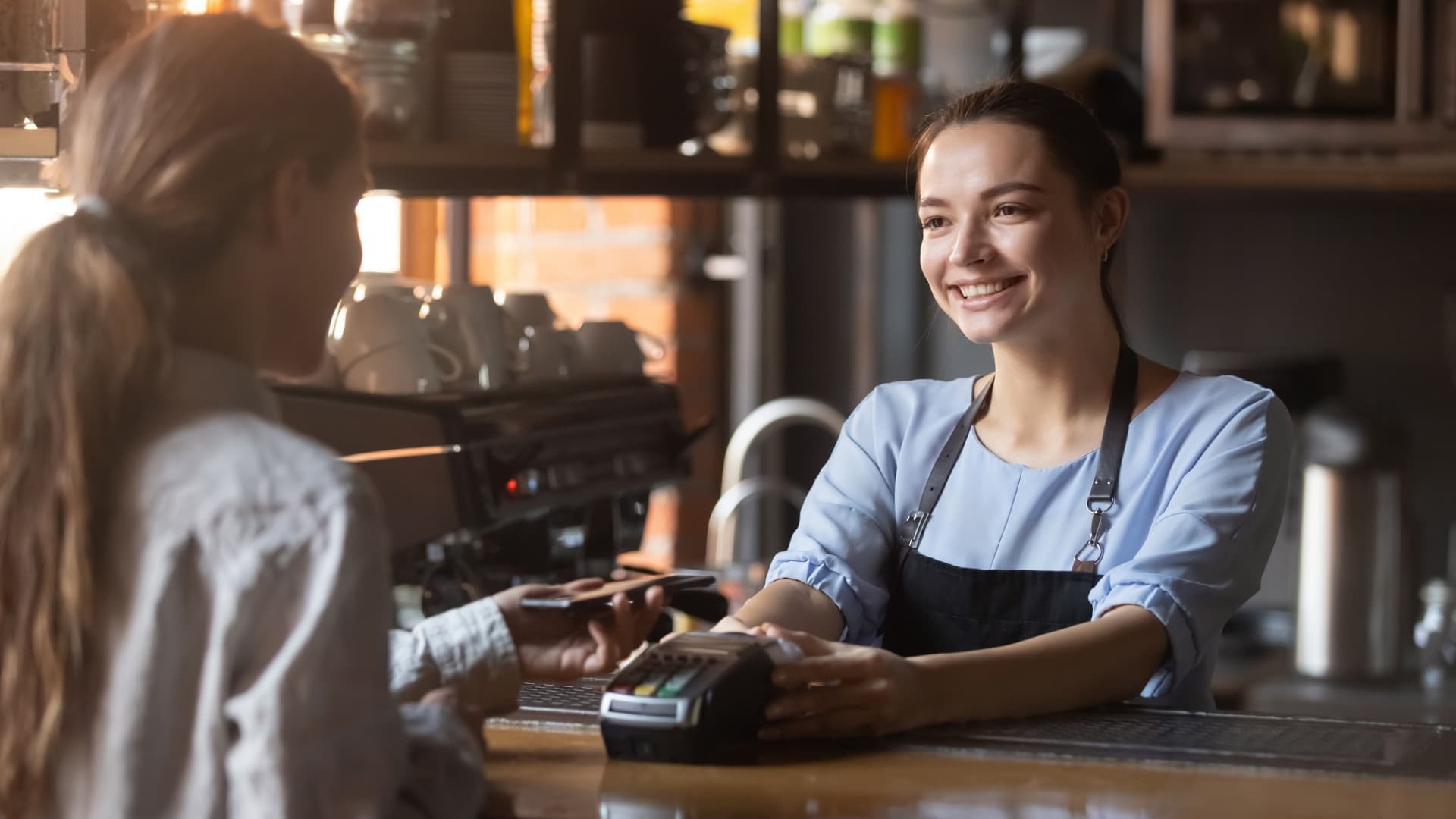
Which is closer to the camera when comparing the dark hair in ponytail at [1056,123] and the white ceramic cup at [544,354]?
the dark hair in ponytail at [1056,123]

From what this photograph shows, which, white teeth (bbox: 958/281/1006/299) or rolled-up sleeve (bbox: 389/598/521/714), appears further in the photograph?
white teeth (bbox: 958/281/1006/299)

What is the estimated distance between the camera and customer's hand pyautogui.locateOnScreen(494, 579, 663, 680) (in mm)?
1121

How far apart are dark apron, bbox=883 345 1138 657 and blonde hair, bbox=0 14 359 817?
791 millimetres

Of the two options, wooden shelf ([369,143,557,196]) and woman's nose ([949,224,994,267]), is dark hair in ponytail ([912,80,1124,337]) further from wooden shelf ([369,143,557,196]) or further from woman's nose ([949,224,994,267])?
wooden shelf ([369,143,557,196])

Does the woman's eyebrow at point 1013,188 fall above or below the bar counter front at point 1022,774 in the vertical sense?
above

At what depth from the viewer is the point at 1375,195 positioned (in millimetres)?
2691

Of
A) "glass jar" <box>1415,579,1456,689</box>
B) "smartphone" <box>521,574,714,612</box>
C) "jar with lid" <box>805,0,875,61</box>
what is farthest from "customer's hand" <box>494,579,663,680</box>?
"glass jar" <box>1415,579,1456,689</box>

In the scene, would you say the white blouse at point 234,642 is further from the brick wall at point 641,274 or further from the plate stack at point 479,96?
the brick wall at point 641,274

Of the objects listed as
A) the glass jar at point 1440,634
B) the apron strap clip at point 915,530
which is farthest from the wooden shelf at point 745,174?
the glass jar at point 1440,634

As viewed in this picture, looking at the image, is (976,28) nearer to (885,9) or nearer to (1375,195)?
(885,9)

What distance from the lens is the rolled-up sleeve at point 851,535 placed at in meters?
1.50

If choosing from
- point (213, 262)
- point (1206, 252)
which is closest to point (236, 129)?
point (213, 262)

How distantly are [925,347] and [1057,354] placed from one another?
173 centimetres

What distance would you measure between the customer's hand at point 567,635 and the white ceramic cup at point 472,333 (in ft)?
2.00
